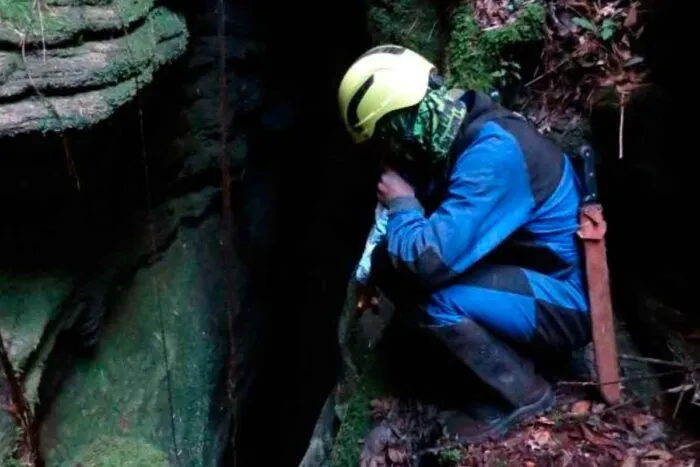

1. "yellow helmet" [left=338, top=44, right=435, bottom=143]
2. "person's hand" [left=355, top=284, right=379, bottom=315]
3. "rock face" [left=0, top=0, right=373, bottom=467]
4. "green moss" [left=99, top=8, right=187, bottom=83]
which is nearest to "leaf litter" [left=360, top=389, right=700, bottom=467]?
"person's hand" [left=355, top=284, right=379, bottom=315]

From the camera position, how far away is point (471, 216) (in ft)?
12.5

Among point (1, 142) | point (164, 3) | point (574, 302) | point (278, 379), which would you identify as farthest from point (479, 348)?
point (278, 379)

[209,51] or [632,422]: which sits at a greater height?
[209,51]

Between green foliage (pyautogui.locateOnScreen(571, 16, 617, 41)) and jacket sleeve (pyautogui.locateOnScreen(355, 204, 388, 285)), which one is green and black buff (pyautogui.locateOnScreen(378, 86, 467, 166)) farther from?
green foliage (pyautogui.locateOnScreen(571, 16, 617, 41))

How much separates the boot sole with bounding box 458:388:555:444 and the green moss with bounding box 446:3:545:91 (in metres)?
2.02

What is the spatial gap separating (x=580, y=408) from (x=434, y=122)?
174 cm

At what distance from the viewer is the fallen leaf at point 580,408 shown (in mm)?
4309

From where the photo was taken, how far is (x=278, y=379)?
9711 millimetres

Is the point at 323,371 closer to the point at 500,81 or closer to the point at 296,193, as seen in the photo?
the point at 296,193

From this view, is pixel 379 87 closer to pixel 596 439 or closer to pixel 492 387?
pixel 492 387

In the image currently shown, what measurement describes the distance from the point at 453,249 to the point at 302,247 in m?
5.65

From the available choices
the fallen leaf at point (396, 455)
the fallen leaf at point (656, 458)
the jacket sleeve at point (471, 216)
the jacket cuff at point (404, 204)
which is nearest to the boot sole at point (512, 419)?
the fallen leaf at point (396, 455)

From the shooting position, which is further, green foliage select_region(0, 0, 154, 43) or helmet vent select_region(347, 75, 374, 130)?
green foliage select_region(0, 0, 154, 43)

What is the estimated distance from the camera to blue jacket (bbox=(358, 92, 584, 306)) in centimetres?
384
